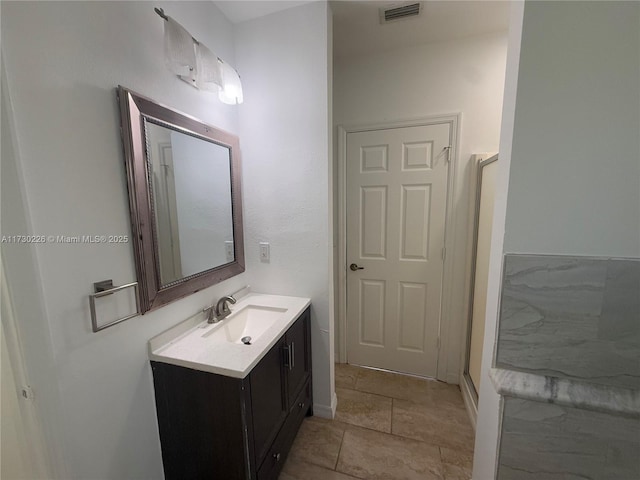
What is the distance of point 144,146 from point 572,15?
153cm

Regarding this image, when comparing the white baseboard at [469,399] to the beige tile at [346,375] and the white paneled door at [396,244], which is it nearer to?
the white paneled door at [396,244]

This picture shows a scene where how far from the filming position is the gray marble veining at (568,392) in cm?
83

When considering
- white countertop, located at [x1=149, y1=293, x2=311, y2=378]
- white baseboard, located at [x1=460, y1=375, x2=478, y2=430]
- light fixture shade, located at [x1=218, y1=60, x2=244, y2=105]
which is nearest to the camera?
white countertop, located at [x1=149, y1=293, x2=311, y2=378]

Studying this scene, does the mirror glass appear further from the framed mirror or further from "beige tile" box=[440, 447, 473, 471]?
"beige tile" box=[440, 447, 473, 471]

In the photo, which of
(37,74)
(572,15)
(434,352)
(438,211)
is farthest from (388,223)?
(37,74)

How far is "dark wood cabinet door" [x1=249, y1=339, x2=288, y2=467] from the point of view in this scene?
1.11 m

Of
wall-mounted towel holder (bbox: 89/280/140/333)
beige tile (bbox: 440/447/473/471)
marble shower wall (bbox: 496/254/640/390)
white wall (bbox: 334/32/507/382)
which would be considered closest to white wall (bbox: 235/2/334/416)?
white wall (bbox: 334/32/507/382)

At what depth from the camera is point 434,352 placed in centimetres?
215

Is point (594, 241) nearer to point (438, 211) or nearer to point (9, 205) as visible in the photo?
point (438, 211)

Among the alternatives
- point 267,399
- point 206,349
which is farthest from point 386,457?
point 206,349

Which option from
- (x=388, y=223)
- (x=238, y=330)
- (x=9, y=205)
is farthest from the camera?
(x=388, y=223)

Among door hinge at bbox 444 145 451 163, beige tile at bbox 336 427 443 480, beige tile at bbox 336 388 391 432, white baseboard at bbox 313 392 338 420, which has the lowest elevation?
beige tile at bbox 336 388 391 432

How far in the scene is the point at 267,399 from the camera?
1.21 metres

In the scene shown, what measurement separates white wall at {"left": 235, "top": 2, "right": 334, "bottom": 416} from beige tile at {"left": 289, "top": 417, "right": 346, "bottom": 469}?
0.09 m
